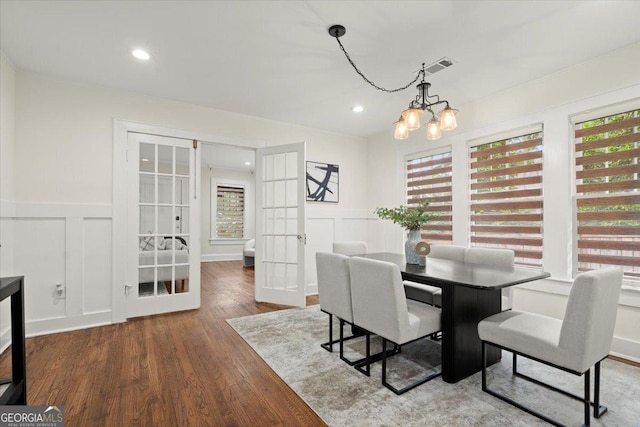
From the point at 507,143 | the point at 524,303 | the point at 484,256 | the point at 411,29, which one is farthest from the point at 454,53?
the point at 524,303

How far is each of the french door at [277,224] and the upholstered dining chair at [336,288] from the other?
1.43 meters

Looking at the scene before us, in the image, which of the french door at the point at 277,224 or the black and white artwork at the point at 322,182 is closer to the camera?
the french door at the point at 277,224

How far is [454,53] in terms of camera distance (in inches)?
101

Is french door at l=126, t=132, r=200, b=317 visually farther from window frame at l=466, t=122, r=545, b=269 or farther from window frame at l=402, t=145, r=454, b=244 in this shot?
window frame at l=466, t=122, r=545, b=269

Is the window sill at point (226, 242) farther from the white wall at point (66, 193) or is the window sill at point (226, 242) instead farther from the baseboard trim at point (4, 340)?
the baseboard trim at point (4, 340)

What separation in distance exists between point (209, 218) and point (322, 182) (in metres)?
4.56

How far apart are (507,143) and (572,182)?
2.55 ft

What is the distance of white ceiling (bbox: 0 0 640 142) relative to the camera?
2.06 m

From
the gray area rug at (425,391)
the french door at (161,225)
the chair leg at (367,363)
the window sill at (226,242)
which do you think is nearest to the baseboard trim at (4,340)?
the french door at (161,225)

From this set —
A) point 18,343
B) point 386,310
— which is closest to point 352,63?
point 386,310

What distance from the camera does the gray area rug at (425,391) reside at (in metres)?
1.67

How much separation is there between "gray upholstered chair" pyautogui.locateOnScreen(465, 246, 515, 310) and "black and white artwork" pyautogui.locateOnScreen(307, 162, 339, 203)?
2347 millimetres

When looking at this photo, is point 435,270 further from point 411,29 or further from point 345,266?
point 411,29

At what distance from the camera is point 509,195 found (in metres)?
3.30
